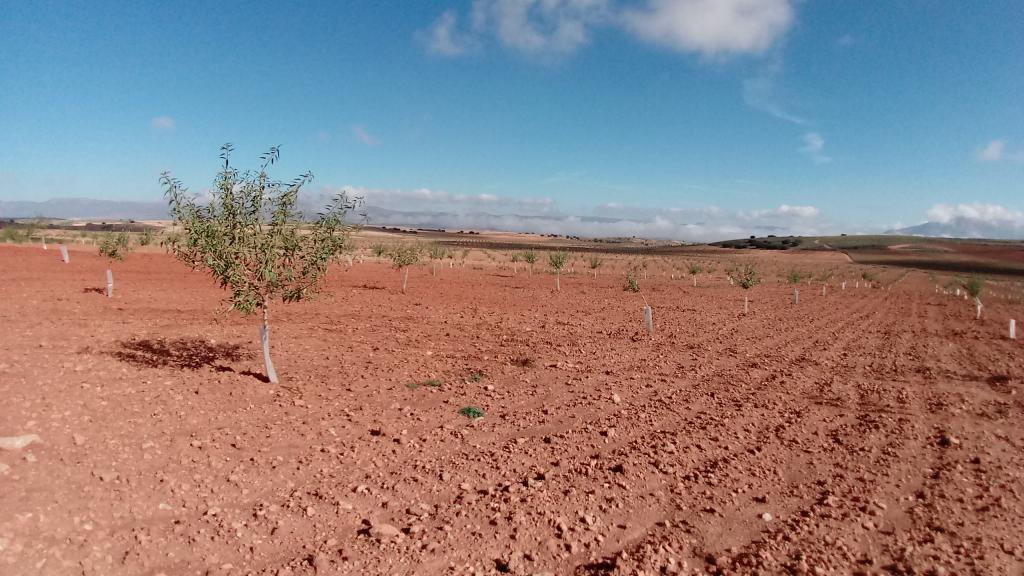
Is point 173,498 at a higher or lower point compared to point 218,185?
lower

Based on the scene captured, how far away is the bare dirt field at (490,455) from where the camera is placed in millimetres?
5586

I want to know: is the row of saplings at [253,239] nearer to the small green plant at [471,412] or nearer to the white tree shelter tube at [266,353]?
the white tree shelter tube at [266,353]

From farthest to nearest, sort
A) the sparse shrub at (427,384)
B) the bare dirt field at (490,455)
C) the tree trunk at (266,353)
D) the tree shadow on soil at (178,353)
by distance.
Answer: the tree shadow on soil at (178,353) < the sparse shrub at (427,384) < the tree trunk at (266,353) < the bare dirt field at (490,455)

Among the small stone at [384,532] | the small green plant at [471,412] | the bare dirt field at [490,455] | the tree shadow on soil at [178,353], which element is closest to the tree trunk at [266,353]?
the bare dirt field at [490,455]

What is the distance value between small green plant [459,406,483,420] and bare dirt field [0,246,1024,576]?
0.30m

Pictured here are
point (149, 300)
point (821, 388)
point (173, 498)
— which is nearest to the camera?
point (173, 498)

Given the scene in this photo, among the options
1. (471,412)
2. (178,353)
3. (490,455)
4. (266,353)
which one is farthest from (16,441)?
(471,412)

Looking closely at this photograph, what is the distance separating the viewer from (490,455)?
26.2 feet

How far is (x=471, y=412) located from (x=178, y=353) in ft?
25.3

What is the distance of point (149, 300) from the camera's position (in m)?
21.2

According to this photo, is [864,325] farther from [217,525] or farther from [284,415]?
[217,525]

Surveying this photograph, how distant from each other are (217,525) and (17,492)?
2.25 meters

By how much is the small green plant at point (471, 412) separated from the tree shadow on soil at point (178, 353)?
508 centimetres

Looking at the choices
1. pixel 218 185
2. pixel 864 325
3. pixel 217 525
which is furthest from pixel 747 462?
pixel 864 325
